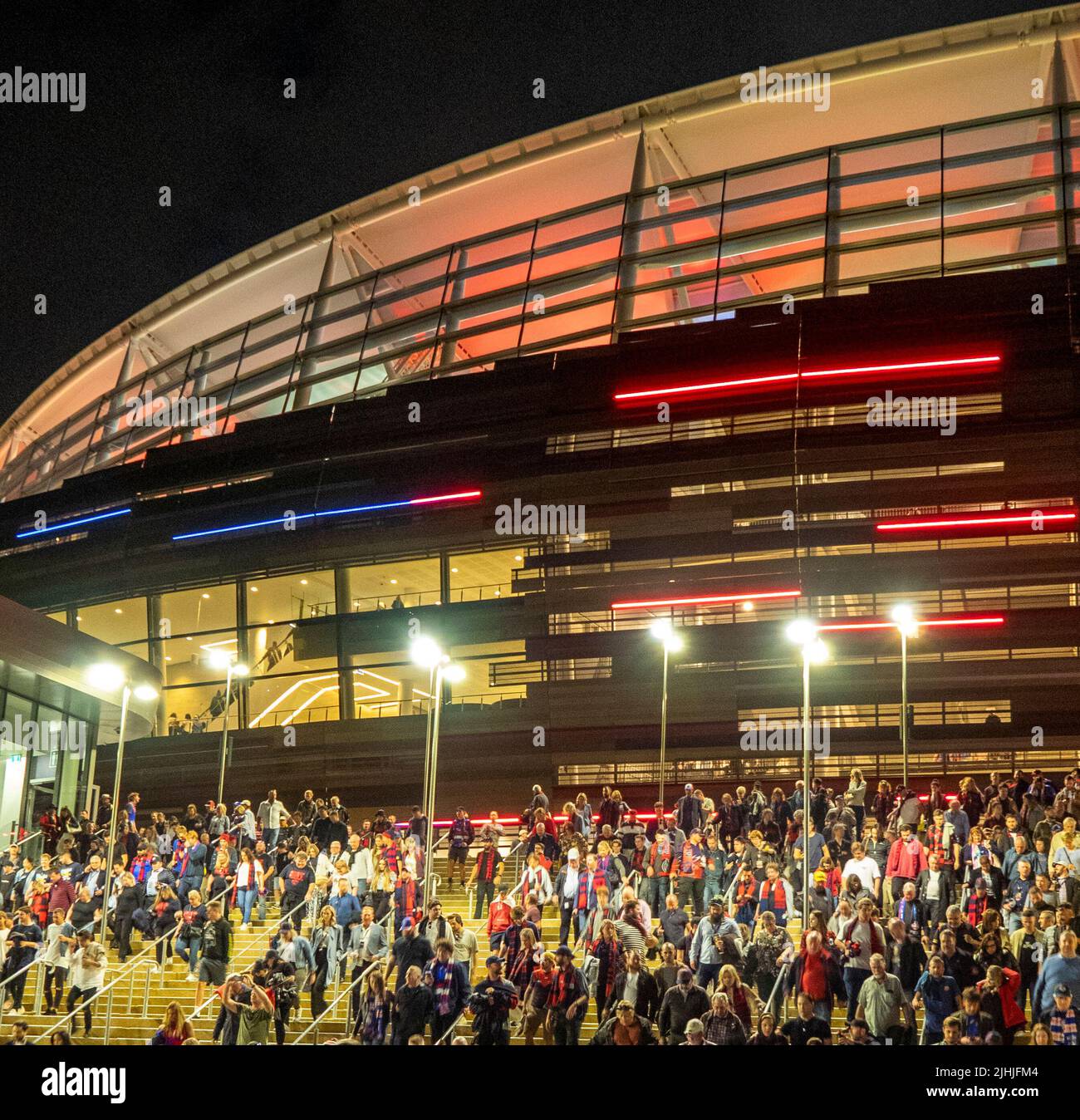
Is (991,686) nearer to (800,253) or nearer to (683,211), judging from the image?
(800,253)

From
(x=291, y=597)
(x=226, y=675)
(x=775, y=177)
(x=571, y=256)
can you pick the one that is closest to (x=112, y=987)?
(x=291, y=597)

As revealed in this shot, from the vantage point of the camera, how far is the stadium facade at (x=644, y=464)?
29.0m

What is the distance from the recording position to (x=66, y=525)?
4056 centimetres

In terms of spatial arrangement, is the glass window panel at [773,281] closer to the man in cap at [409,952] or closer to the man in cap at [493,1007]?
the man in cap at [409,952]

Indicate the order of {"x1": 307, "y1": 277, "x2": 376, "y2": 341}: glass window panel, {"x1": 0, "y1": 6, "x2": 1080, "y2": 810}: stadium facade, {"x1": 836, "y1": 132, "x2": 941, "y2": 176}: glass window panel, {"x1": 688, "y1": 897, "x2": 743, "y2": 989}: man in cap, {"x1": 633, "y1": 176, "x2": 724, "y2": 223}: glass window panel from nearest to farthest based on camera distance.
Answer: {"x1": 688, "y1": 897, "x2": 743, "y2": 989}: man in cap < {"x1": 0, "y1": 6, "x2": 1080, "y2": 810}: stadium facade < {"x1": 836, "y1": 132, "x2": 941, "y2": 176}: glass window panel < {"x1": 633, "y1": 176, "x2": 724, "y2": 223}: glass window panel < {"x1": 307, "y1": 277, "x2": 376, "y2": 341}: glass window panel

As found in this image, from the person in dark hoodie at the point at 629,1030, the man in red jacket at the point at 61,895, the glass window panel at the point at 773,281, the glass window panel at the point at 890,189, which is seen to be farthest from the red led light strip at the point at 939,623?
the man in red jacket at the point at 61,895

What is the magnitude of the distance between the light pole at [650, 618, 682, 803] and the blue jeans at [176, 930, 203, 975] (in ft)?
40.9

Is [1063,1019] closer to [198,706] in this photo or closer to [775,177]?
[198,706]

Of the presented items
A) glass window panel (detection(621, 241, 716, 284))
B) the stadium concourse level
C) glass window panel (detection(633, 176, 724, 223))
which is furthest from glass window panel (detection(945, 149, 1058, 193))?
the stadium concourse level

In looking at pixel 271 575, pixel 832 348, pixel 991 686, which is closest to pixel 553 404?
pixel 832 348

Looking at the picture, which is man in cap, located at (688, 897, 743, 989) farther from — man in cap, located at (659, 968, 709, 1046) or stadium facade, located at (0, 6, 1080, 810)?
stadium facade, located at (0, 6, 1080, 810)

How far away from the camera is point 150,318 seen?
49.8 meters

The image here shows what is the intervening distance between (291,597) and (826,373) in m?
15.7

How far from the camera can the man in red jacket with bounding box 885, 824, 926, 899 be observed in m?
18.1
